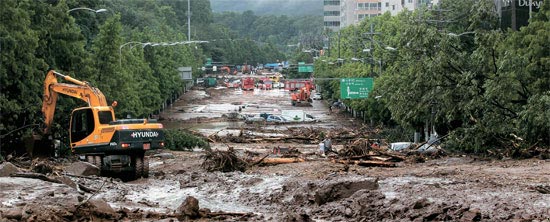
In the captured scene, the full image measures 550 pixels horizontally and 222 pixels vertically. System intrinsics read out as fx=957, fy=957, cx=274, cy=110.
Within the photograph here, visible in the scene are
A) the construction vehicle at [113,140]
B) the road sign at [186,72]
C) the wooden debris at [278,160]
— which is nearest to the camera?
the construction vehicle at [113,140]

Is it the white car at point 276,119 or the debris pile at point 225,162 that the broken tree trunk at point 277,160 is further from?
the white car at point 276,119

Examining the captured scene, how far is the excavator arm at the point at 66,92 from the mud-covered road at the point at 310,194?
2129mm

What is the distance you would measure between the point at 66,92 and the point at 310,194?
1422 cm

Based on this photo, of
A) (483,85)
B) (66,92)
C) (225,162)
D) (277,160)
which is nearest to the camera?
(225,162)

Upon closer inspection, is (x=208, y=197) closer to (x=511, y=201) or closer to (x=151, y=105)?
(x=511, y=201)

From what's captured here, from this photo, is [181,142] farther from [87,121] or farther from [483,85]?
[483,85]

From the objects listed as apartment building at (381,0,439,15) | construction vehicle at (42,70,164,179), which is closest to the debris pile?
construction vehicle at (42,70,164,179)

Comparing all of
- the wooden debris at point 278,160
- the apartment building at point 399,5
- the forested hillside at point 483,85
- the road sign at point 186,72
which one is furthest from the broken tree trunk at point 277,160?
the apartment building at point 399,5

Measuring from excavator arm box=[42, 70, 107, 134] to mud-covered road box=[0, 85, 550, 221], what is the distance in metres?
2.13

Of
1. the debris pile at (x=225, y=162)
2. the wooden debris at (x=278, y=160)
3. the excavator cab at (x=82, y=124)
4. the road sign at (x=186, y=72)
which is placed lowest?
the wooden debris at (x=278, y=160)

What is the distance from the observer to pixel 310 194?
24766 mm

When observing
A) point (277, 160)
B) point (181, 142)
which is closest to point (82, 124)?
point (277, 160)

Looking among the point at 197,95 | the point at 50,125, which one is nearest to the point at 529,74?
the point at 50,125

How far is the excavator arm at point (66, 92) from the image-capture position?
34.5 m
